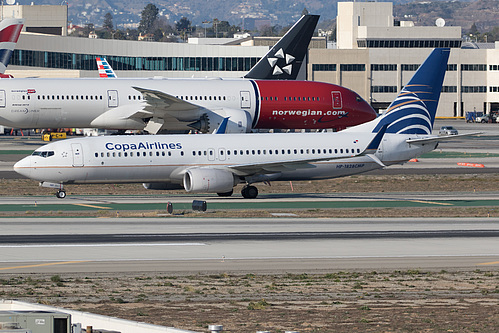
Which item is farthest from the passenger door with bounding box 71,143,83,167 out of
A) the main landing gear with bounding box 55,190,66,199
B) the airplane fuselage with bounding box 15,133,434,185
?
the main landing gear with bounding box 55,190,66,199

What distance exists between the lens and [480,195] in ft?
177

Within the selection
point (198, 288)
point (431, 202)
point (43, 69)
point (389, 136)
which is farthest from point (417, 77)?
point (43, 69)

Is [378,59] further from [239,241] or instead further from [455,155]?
[239,241]

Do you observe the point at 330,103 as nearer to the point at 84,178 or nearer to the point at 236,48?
the point at 84,178

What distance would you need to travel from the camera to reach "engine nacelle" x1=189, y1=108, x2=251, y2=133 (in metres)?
66.3

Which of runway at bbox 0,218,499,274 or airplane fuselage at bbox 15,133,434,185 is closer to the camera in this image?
runway at bbox 0,218,499,274

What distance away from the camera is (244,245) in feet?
113

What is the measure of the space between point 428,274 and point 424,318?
6491 mm

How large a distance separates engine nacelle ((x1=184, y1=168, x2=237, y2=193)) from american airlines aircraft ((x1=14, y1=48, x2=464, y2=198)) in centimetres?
6

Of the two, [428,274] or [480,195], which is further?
[480,195]

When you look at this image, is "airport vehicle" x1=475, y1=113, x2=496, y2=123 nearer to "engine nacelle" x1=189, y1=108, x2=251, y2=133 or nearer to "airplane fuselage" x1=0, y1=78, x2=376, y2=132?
"airplane fuselage" x1=0, y1=78, x2=376, y2=132

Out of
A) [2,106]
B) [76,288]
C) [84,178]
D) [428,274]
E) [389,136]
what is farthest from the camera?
[2,106]

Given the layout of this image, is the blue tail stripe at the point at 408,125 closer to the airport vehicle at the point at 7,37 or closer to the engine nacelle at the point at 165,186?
the engine nacelle at the point at 165,186

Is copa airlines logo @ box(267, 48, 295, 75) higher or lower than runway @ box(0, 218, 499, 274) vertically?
higher
